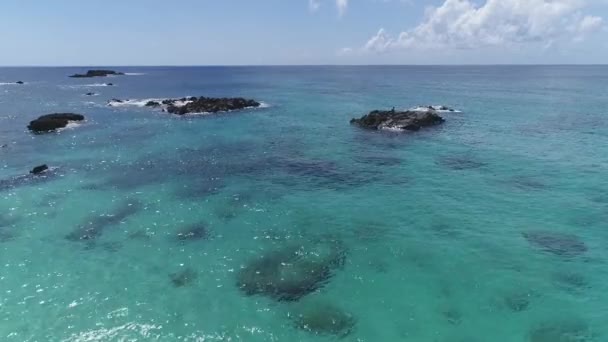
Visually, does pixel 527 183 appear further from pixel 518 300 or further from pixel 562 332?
pixel 562 332

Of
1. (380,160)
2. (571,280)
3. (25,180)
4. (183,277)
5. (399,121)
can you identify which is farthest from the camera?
(399,121)

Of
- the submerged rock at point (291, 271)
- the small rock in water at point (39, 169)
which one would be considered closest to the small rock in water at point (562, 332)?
the submerged rock at point (291, 271)

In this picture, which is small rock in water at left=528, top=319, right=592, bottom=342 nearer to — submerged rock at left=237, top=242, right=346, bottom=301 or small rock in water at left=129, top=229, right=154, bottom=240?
submerged rock at left=237, top=242, right=346, bottom=301

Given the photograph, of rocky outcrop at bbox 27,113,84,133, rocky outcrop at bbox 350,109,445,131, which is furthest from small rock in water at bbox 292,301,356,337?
rocky outcrop at bbox 27,113,84,133

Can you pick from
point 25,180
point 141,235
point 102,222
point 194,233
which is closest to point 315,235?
point 194,233

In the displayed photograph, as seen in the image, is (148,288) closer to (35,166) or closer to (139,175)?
(139,175)

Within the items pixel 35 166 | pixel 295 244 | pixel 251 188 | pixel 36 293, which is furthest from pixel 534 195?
pixel 35 166
